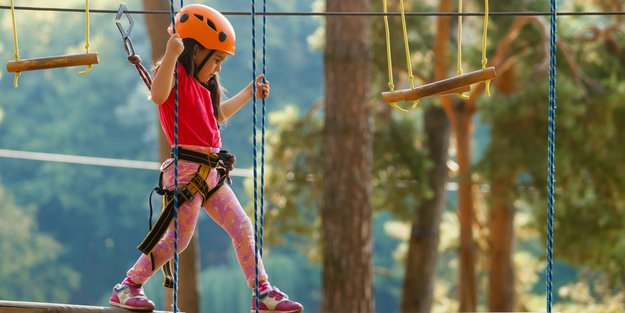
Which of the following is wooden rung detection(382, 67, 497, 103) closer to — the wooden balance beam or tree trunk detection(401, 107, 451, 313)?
the wooden balance beam

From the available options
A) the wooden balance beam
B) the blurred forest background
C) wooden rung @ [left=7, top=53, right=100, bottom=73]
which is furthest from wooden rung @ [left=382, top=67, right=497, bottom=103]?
the blurred forest background

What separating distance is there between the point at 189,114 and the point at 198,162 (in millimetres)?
138

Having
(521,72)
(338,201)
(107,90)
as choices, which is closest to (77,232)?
(107,90)

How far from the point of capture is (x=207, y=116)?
10.2 ft

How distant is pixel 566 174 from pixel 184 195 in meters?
6.04

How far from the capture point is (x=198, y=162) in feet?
10.1

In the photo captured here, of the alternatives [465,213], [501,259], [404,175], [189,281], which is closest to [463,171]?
[465,213]

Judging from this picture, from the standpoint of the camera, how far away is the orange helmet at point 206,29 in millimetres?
3084

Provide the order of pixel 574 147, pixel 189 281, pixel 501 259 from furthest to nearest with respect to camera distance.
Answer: pixel 501 259 → pixel 574 147 → pixel 189 281

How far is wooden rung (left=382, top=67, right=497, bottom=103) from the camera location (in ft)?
9.62

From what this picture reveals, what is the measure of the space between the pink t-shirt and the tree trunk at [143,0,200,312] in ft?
11.4

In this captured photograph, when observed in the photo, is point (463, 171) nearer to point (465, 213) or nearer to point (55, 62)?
point (465, 213)

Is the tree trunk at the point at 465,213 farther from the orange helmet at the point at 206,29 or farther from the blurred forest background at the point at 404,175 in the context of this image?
the orange helmet at the point at 206,29

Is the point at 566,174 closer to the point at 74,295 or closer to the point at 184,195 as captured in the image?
the point at 184,195
